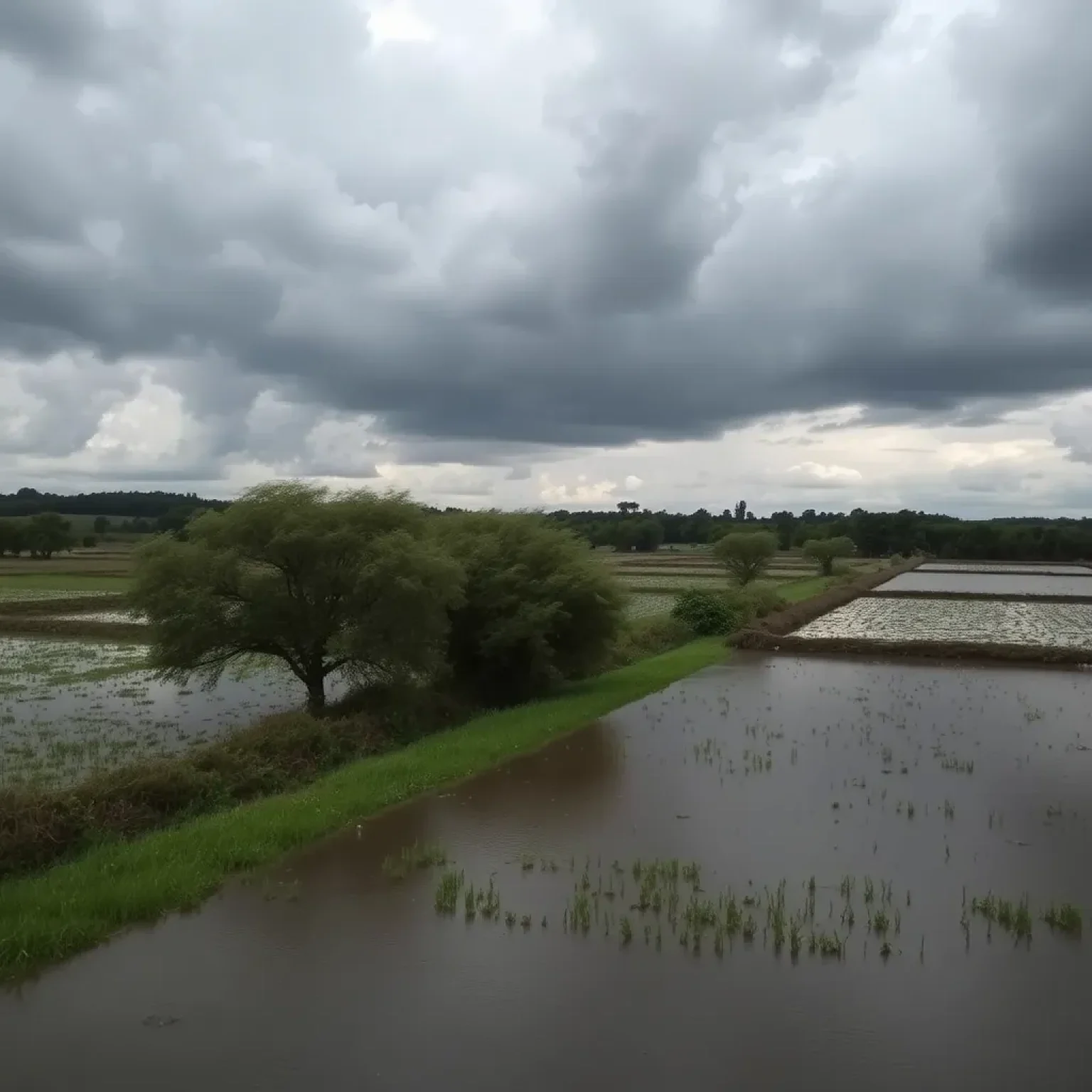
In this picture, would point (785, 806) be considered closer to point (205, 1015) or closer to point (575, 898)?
point (575, 898)

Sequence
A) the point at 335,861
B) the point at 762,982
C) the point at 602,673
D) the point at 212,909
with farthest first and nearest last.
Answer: the point at 602,673 < the point at 335,861 < the point at 212,909 < the point at 762,982

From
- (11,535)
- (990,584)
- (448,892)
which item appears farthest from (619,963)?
(11,535)

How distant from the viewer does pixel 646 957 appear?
25.7ft

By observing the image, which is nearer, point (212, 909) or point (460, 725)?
point (212, 909)

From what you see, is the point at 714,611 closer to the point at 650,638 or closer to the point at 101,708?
the point at 650,638

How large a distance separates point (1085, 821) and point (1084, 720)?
25.7ft

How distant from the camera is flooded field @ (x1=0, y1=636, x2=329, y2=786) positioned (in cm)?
1444

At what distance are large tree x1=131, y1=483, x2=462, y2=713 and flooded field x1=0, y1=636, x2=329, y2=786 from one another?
122cm

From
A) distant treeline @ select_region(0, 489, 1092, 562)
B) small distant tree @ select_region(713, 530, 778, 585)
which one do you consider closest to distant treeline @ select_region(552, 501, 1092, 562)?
distant treeline @ select_region(0, 489, 1092, 562)

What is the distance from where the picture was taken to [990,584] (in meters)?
62.4

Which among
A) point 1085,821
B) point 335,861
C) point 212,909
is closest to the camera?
point 212,909

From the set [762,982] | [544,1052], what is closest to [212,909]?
[544,1052]

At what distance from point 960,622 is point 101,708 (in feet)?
103

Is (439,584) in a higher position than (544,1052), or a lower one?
higher
